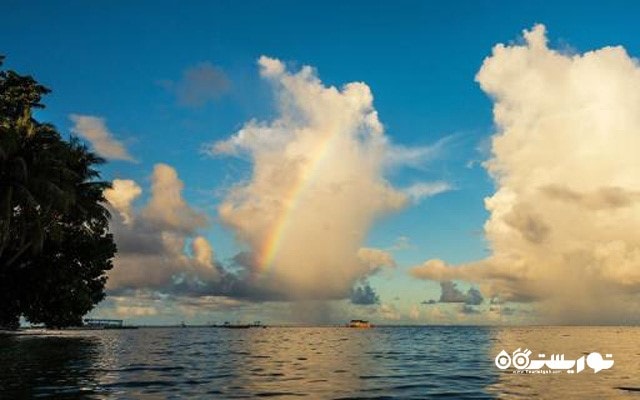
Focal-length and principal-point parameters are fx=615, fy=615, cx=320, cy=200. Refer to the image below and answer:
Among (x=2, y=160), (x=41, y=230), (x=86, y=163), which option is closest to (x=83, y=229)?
(x=86, y=163)

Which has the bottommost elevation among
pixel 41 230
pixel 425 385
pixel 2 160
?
pixel 425 385

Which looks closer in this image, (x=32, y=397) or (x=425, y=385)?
(x=32, y=397)

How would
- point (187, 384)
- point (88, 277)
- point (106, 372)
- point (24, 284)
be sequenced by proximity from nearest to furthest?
point (187, 384) < point (106, 372) < point (24, 284) < point (88, 277)

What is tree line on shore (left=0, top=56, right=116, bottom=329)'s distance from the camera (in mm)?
44969

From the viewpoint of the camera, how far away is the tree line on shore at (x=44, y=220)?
4497cm

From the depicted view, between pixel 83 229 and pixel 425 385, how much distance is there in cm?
4477

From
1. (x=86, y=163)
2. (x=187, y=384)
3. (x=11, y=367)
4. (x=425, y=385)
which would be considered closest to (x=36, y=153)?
(x=86, y=163)

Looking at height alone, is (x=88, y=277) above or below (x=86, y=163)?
below

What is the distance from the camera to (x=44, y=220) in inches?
1943

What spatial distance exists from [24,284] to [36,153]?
16656mm

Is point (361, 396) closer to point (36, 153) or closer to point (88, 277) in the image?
point (36, 153)

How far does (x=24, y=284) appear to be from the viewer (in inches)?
2254

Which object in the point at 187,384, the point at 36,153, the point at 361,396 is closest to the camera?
the point at 361,396

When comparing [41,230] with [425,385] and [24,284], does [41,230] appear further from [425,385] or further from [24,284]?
[425,385]
